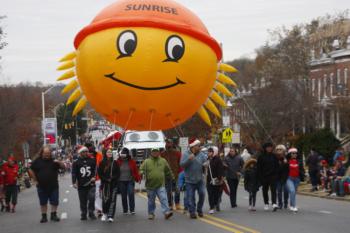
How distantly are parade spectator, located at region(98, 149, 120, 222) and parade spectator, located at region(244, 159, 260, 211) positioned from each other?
3539 mm

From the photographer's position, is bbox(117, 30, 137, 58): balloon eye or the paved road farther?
the paved road

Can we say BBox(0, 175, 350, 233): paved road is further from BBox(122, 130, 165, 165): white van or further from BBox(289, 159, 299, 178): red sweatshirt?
BBox(122, 130, 165, 165): white van

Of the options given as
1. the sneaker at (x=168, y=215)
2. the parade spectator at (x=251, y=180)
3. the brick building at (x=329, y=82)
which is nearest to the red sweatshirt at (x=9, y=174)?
the parade spectator at (x=251, y=180)

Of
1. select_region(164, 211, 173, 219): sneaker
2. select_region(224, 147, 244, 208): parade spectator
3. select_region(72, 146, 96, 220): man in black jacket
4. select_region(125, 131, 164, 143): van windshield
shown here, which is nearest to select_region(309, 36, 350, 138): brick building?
select_region(125, 131, 164, 143): van windshield

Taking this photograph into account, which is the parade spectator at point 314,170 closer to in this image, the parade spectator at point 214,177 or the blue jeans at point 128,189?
the parade spectator at point 214,177

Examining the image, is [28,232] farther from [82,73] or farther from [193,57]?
[193,57]

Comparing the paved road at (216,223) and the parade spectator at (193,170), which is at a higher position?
the parade spectator at (193,170)

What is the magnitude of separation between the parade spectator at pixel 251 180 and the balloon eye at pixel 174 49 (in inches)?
221

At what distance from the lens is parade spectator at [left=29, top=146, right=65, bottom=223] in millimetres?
16312

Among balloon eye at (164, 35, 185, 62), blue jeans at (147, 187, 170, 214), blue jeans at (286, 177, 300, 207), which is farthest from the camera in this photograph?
blue jeans at (286, 177, 300, 207)

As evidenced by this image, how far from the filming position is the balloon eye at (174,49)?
43.7 feet

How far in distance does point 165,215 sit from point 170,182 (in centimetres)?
193

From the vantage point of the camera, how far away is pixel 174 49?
13.4 meters

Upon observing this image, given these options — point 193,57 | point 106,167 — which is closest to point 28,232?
point 106,167
